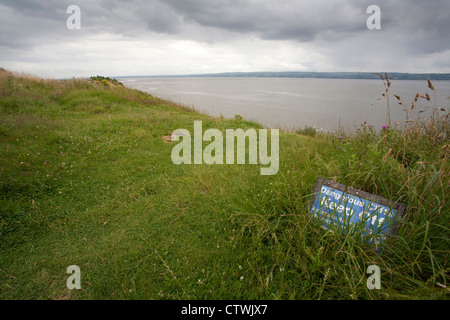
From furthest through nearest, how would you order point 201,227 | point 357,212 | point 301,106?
point 301,106 → point 201,227 → point 357,212

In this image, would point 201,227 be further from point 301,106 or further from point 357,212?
point 301,106

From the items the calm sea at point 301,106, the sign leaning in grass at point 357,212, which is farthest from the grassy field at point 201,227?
the calm sea at point 301,106

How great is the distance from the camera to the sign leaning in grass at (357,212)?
7.84ft

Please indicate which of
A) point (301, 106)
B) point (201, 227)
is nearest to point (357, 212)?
point (201, 227)

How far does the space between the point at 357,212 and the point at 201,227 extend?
6.92 ft

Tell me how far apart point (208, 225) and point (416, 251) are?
96.4 inches

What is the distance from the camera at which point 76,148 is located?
560 cm

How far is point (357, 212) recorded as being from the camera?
2.71 metres

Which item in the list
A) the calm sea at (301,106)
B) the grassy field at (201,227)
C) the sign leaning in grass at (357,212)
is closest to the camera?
the grassy field at (201,227)

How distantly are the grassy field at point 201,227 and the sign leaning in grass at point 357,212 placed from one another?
0.11 meters

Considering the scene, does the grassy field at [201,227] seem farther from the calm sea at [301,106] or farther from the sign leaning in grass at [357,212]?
the calm sea at [301,106]

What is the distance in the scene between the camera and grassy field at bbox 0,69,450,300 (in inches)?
88.5

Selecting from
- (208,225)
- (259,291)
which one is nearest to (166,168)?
(208,225)
